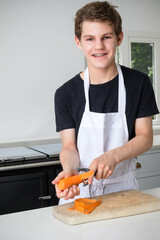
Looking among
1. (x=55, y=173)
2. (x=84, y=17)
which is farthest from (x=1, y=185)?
(x=84, y=17)

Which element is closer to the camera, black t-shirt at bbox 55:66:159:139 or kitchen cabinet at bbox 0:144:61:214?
black t-shirt at bbox 55:66:159:139

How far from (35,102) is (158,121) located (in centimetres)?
158

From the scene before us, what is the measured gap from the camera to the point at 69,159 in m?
1.49

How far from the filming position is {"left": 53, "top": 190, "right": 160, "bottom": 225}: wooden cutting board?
45.2 inches

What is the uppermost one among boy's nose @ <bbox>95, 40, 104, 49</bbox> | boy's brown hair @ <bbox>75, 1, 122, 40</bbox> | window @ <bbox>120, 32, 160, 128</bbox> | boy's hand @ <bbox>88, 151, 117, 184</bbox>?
window @ <bbox>120, 32, 160, 128</bbox>

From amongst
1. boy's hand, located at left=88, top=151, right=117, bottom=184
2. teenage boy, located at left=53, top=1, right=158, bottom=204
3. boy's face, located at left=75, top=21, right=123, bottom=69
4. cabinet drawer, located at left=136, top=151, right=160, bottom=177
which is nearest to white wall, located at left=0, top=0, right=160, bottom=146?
cabinet drawer, located at left=136, top=151, right=160, bottom=177

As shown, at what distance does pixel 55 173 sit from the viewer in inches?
95.6

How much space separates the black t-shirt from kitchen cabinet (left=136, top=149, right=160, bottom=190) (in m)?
1.39

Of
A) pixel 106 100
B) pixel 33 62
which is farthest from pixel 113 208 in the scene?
pixel 33 62

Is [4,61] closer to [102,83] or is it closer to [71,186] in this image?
[102,83]

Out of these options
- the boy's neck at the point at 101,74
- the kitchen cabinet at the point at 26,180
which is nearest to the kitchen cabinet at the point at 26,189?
the kitchen cabinet at the point at 26,180

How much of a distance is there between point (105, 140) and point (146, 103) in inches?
10.7

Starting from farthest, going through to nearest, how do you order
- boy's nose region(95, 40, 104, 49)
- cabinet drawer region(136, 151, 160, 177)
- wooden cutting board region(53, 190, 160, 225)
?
cabinet drawer region(136, 151, 160, 177) → boy's nose region(95, 40, 104, 49) → wooden cutting board region(53, 190, 160, 225)

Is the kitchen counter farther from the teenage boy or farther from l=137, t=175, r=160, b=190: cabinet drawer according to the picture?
l=137, t=175, r=160, b=190: cabinet drawer
